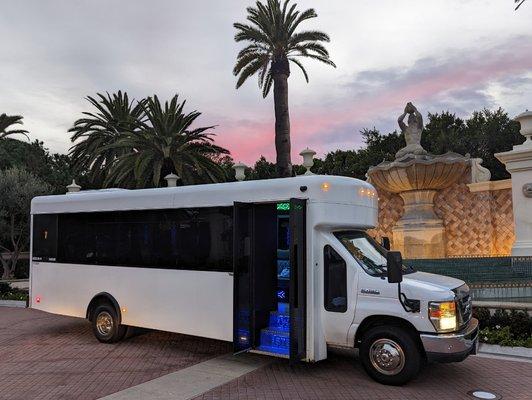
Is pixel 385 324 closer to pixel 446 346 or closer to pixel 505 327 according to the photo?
pixel 446 346

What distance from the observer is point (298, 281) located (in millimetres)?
6777

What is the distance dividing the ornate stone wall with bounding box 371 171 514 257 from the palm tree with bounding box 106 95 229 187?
13.4 meters

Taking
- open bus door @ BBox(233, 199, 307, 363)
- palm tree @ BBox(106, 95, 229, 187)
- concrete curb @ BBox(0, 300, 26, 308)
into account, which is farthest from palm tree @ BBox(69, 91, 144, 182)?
open bus door @ BBox(233, 199, 307, 363)

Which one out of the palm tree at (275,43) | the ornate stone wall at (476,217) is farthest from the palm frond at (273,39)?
the ornate stone wall at (476,217)

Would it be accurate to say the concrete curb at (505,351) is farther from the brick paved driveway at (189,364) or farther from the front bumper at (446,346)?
the front bumper at (446,346)

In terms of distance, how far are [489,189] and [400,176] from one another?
10.7 feet

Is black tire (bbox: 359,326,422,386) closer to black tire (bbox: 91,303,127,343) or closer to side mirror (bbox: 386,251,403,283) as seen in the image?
side mirror (bbox: 386,251,403,283)

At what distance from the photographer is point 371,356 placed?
21.5ft

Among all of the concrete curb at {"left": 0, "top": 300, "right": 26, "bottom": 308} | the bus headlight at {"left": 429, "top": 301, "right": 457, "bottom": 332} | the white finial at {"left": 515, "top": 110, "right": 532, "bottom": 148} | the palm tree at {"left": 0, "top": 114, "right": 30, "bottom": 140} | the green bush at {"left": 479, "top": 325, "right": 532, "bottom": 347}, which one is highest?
the palm tree at {"left": 0, "top": 114, "right": 30, "bottom": 140}

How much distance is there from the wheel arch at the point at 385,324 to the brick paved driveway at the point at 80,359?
114 inches

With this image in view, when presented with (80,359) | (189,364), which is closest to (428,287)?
Answer: (189,364)

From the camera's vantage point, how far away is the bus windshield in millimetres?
6781

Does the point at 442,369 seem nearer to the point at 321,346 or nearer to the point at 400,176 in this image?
the point at 321,346

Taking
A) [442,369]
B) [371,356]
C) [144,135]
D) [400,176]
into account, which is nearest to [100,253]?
[371,356]
